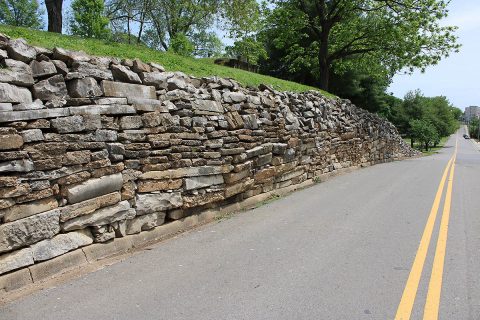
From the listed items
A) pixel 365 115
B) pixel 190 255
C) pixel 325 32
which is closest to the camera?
pixel 190 255

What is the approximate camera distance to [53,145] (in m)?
5.25

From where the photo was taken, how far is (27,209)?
493cm

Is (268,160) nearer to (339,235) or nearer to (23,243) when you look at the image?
(339,235)

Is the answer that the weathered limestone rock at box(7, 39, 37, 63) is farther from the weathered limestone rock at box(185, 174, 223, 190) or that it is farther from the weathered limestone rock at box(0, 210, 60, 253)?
the weathered limestone rock at box(185, 174, 223, 190)

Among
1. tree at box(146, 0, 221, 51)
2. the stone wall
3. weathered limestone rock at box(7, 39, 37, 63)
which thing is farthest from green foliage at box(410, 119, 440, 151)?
→ weathered limestone rock at box(7, 39, 37, 63)

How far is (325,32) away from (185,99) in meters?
20.0

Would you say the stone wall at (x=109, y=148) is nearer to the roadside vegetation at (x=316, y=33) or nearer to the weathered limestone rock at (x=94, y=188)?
the weathered limestone rock at (x=94, y=188)

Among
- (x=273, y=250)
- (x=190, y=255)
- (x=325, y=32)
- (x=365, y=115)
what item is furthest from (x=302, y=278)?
(x=325, y=32)

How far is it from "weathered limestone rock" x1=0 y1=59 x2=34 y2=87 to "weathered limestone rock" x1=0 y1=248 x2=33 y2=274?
76.1 inches

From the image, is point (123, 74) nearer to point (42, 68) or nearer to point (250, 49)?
point (42, 68)

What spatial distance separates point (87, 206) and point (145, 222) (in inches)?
48.5

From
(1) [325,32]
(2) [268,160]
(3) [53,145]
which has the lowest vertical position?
(2) [268,160]

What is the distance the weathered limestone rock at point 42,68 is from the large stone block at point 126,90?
75 cm

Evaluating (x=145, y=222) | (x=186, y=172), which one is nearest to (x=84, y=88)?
(x=145, y=222)
